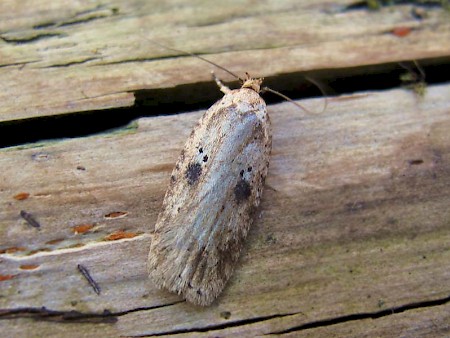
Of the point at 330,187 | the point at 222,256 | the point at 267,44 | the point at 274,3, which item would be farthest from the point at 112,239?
the point at 274,3

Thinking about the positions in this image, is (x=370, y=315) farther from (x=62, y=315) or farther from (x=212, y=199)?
(x=62, y=315)

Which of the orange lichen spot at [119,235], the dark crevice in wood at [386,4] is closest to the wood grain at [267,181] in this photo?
the orange lichen spot at [119,235]

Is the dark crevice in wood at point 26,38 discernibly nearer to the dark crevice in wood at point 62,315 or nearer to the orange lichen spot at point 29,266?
the orange lichen spot at point 29,266

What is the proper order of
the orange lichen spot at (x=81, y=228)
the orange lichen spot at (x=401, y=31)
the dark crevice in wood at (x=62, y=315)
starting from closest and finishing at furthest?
1. the dark crevice in wood at (x=62, y=315)
2. the orange lichen spot at (x=81, y=228)
3. the orange lichen spot at (x=401, y=31)

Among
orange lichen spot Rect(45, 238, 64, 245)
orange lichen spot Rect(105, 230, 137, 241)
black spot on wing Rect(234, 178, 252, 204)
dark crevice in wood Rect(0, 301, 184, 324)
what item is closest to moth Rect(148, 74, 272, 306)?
black spot on wing Rect(234, 178, 252, 204)

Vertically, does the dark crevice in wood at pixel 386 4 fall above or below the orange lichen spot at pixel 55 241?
above

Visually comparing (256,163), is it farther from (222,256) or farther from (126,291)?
(126,291)
